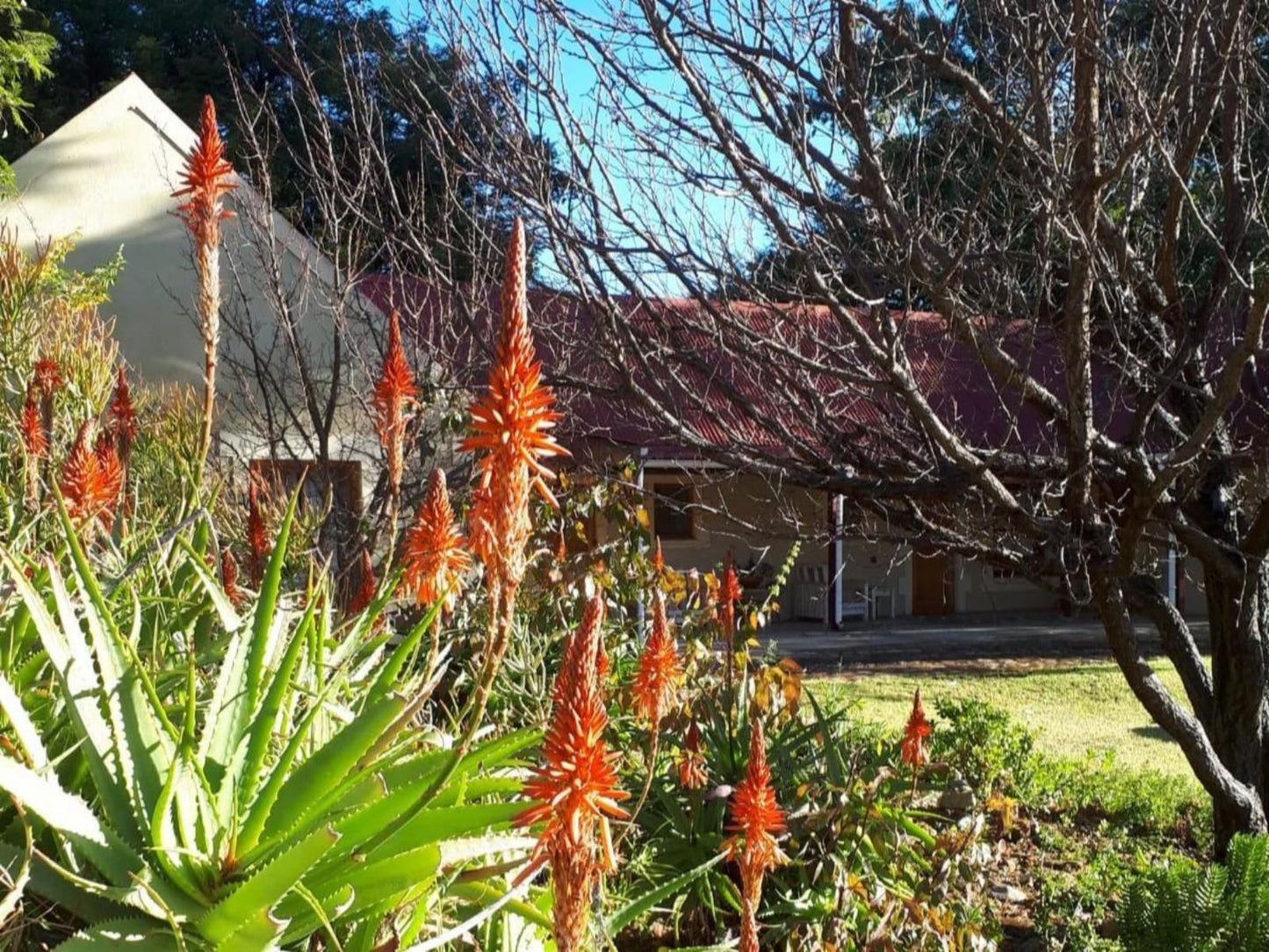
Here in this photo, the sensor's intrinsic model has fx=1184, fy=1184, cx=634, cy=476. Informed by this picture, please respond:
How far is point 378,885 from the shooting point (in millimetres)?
2057

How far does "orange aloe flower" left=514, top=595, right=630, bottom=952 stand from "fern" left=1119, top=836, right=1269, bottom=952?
384 centimetres

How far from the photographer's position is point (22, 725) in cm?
197

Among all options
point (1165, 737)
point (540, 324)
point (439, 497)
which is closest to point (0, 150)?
point (540, 324)

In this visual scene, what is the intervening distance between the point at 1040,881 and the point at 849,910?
214 cm

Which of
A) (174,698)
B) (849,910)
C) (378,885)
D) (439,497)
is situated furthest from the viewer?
(849,910)

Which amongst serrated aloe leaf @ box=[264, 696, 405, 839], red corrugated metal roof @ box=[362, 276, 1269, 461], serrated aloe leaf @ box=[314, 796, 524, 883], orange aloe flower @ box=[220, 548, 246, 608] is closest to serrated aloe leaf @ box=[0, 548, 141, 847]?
serrated aloe leaf @ box=[264, 696, 405, 839]

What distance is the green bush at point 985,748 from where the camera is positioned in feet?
22.5

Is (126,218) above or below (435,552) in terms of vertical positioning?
above

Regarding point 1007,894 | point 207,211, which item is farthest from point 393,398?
point 1007,894

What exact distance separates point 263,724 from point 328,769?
6.7 inches

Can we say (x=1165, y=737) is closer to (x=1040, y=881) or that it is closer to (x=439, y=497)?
(x=1040, y=881)

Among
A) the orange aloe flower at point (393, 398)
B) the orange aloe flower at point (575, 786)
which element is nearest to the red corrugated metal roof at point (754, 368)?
the orange aloe flower at point (393, 398)

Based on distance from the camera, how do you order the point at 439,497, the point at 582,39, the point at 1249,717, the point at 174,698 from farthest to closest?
the point at 1249,717 → the point at 582,39 → the point at 174,698 → the point at 439,497

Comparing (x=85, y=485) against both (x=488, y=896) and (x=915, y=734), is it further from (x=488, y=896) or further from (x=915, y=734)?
(x=915, y=734)
